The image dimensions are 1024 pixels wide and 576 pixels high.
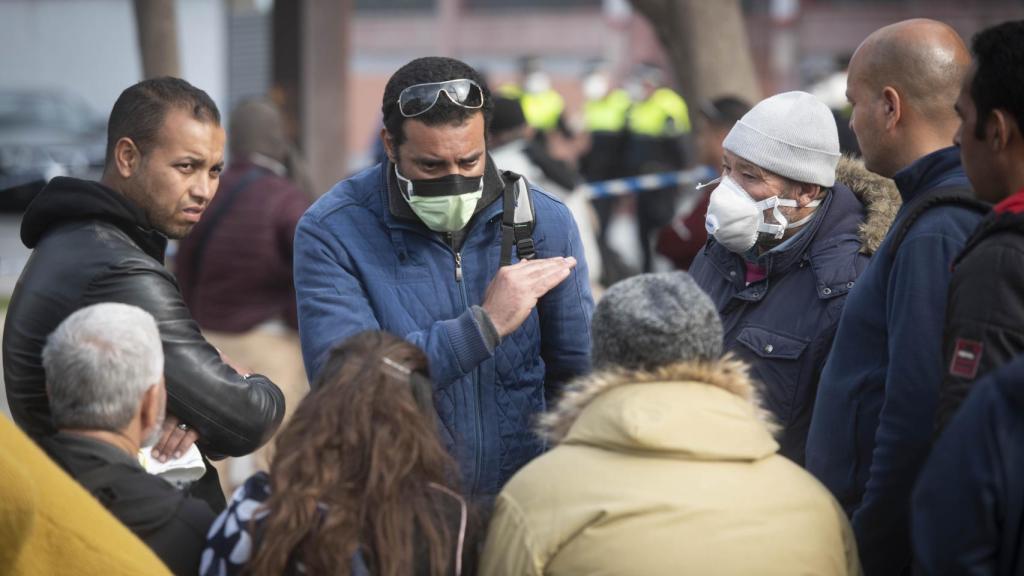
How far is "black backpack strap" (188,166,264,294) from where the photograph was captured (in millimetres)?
6246

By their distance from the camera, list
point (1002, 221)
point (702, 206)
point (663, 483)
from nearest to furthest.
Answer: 1. point (663, 483)
2. point (1002, 221)
3. point (702, 206)

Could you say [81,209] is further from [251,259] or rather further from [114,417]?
[251,259]

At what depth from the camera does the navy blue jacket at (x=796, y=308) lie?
3541mm

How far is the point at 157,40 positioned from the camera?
8.12m

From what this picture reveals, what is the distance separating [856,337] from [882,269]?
17cm

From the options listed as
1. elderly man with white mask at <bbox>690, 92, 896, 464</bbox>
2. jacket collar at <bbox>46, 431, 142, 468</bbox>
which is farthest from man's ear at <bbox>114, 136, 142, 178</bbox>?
elderly man with white mask at <bbox>690, 92, 896, 464</bbox>

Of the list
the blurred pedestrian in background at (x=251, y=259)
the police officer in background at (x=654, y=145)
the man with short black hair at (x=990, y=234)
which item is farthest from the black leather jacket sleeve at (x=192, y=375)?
the police officer in background at (x=654, y=145)

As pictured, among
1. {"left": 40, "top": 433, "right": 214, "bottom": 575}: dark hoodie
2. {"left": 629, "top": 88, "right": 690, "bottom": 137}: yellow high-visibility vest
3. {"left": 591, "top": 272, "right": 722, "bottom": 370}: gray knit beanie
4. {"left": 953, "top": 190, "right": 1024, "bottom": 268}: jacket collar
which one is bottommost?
{"left": 629, "top": 88, "right": 690, "bottom": 137}: yellow high-visibility vest

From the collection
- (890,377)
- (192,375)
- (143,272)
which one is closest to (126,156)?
(143,272)

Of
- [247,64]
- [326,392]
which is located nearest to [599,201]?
[247,64]

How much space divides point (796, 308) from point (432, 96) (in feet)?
3.61

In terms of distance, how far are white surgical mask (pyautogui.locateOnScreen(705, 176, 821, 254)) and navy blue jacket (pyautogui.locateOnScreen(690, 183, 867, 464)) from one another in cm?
5

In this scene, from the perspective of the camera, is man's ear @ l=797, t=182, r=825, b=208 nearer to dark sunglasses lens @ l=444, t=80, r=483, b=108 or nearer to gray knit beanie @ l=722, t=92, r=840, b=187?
gray knit beanie @ l=722, t=92, r=840, b=187

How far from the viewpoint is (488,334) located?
3.29m
